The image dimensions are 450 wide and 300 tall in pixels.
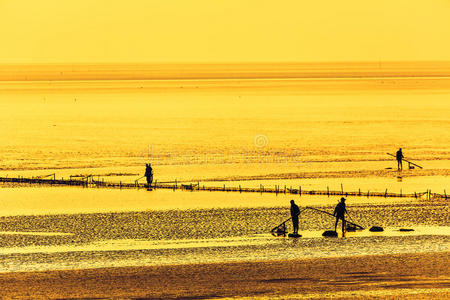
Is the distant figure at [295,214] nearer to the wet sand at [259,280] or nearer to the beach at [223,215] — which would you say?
the beach at [223,215]

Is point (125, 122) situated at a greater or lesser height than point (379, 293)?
greater

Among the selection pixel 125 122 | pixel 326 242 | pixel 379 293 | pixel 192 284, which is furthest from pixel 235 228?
pixel 125 122

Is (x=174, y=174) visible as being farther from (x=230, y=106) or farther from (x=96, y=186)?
(x=230, y=106)

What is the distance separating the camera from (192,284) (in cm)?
2702

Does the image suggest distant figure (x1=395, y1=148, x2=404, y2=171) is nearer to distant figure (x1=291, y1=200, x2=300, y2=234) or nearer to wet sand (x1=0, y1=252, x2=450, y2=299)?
distant figure (x1=291, y1=200, x2=300, y2=234)

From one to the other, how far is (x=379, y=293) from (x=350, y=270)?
10.4 feet

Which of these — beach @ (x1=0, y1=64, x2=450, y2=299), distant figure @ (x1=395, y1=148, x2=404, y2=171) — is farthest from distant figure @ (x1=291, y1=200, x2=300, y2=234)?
distant figure @ (x1=395, y1=148, x2=404, y2=171)

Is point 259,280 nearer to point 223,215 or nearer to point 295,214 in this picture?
point 295,214

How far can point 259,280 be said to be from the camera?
89.9 ft

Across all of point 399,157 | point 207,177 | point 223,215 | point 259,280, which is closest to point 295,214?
point 223,215

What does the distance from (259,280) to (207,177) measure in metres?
29.3

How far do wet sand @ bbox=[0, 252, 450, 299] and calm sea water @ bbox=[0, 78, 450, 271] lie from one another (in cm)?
142

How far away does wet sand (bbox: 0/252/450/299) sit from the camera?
84.2ft

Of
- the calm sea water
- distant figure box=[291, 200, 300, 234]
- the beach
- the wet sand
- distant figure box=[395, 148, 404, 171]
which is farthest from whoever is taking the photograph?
distant figure box=[395, 148, 404, 171]
